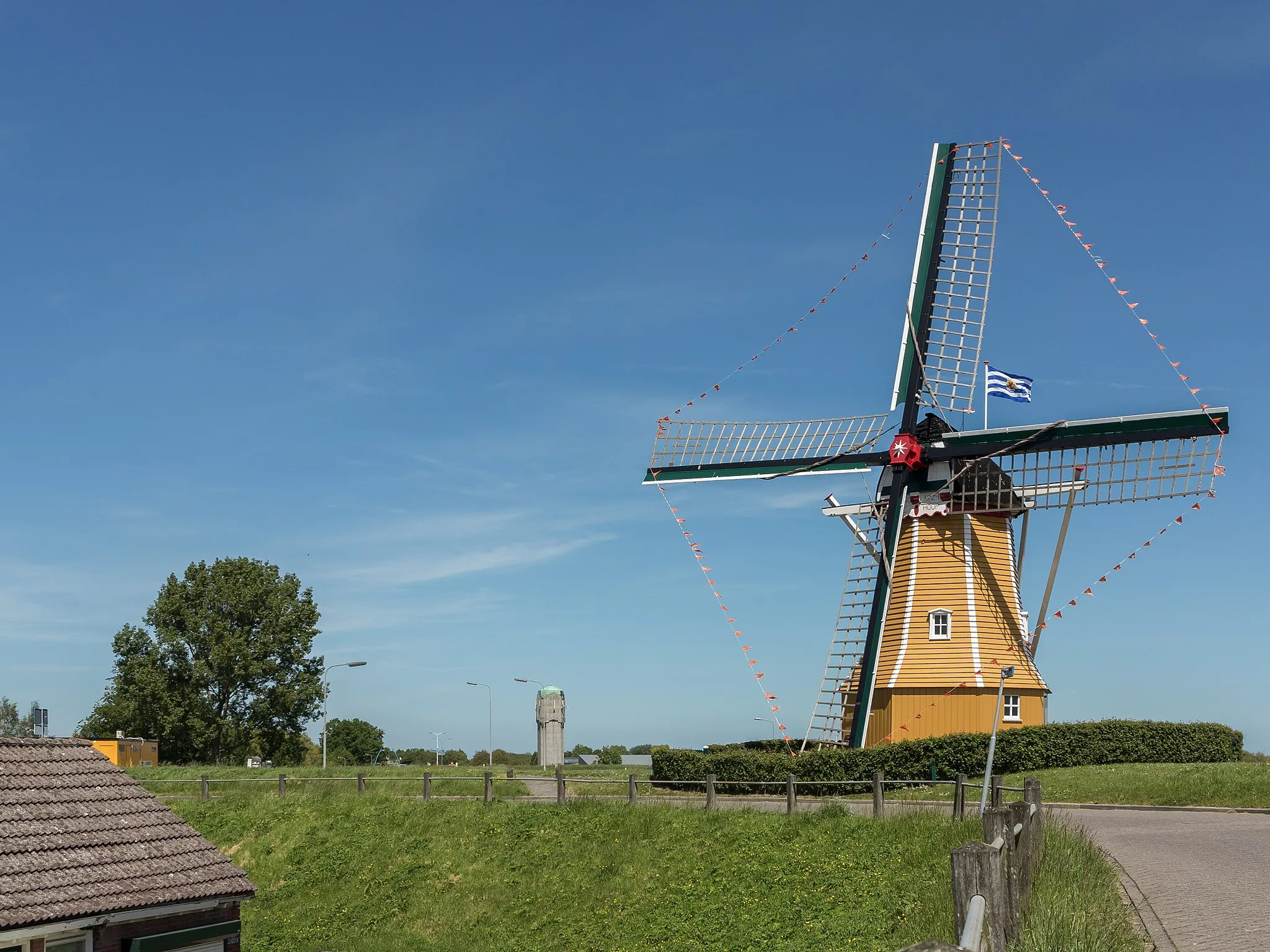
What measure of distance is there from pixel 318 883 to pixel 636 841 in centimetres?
802

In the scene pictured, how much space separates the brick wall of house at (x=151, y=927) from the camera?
15.9m

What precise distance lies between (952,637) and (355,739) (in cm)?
9545

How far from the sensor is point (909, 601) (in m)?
34.0

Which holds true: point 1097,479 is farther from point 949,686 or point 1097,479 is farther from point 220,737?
point 220,737

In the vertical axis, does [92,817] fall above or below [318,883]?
above

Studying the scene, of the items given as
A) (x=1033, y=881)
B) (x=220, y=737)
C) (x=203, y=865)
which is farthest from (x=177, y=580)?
(x=1033, y=881)

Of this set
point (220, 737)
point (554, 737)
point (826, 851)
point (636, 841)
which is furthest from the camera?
point (220, 737)

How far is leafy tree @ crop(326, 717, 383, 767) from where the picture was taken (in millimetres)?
117312

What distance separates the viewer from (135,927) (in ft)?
54.0

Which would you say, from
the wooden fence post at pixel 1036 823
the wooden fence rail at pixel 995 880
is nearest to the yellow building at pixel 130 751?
the wooden fence post at pixel 1036 823

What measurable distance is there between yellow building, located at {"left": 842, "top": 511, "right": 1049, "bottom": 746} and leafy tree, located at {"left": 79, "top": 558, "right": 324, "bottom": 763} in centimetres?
3218

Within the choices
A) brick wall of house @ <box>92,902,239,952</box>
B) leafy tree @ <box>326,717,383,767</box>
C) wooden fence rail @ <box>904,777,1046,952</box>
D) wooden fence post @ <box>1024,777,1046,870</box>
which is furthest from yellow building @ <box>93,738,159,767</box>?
leafy tree @ <box>326,717,383,767</box>

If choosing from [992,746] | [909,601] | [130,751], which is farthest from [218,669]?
[992,746]

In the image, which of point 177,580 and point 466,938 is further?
point 177,580
